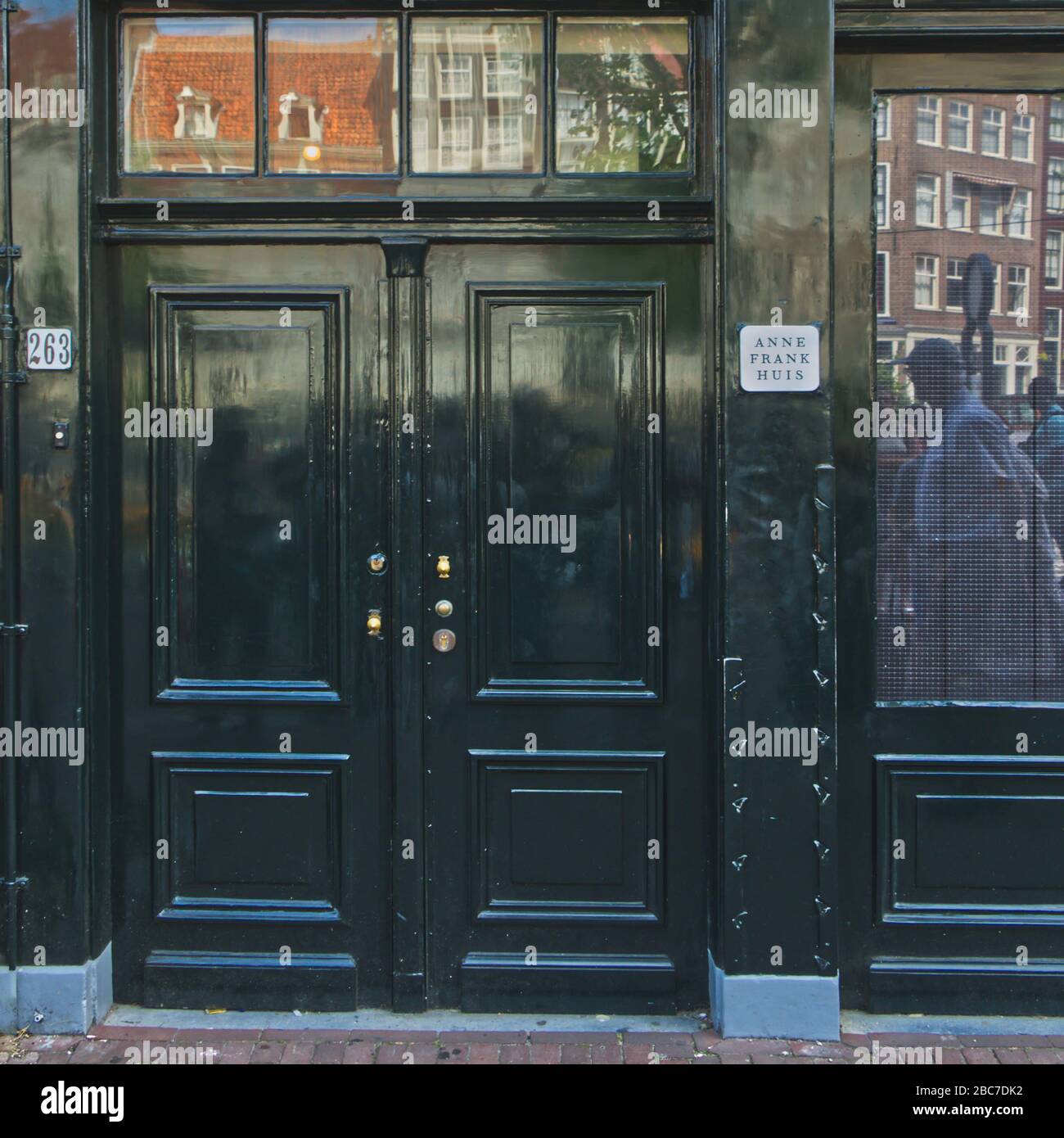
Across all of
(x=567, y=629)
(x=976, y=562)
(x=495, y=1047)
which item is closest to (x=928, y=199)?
(x=976, y=562)

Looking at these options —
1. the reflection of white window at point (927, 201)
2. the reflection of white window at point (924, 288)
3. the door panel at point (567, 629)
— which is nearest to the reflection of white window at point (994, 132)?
the reflection of white window at point (927, 201)

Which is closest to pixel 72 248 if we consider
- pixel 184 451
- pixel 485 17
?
pixel 184 451

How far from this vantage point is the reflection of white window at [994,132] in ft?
14.3

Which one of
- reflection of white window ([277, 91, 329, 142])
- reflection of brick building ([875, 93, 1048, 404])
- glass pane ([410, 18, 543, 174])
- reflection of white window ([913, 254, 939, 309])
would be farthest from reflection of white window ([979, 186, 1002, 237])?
reflection of white window ([277, 91, 329, 142])

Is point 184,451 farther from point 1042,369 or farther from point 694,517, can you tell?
point 1042,369

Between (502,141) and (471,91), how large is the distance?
222mm

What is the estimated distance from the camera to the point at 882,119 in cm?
431

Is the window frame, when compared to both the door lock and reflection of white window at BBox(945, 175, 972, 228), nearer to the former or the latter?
reflection of white window at BBox(945, 175, 972, 228)

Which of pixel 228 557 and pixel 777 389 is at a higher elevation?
pixel 777 389

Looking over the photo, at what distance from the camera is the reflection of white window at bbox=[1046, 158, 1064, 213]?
14.3ft

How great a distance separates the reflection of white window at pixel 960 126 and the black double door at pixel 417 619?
1.11 metres

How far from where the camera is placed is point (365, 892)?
4434 millimetres

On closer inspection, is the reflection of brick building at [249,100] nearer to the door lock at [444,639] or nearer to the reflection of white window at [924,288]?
the door lock at [444,639]

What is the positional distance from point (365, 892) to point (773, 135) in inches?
127
